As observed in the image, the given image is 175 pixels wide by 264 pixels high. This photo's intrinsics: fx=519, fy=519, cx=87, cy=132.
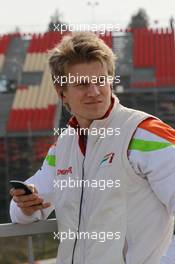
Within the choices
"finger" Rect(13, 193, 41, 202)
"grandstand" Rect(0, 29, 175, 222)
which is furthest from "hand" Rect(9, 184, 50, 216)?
"grandstand" Rect(0, 29, 175, 222)

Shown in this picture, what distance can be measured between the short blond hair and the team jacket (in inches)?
4.7

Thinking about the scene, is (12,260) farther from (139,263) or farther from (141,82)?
→ (141,82)

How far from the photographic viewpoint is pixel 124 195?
1233mm

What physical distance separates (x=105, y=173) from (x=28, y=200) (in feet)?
0.82

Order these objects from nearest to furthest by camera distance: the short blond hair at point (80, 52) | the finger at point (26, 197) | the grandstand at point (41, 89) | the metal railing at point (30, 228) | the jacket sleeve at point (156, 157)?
the jacket sleeve at point (156, 157) → the short blond hair at point (80, 52) → the finger at point (26, 197) → the metal railing at point (30, 228) → the grandstand at point (41, 89)

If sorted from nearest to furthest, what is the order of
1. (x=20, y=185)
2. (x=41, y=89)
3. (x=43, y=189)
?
(x=20, y=185)
(x=43, y=189)
(x=41, y=89)

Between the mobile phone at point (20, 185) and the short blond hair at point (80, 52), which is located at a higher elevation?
the short blond hair at point (80, 52)

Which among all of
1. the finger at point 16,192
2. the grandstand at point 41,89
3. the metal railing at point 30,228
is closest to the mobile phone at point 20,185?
the finger at point 16,192

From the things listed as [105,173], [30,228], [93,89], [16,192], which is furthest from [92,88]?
[30,228]

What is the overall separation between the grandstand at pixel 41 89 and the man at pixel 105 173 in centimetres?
806

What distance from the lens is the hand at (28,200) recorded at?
53.2 inches

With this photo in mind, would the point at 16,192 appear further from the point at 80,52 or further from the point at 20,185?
the point at 80,52

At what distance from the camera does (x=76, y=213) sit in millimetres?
1314

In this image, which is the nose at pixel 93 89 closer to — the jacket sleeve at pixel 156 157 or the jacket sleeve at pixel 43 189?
the jacket sleeve at pixel 156 157
